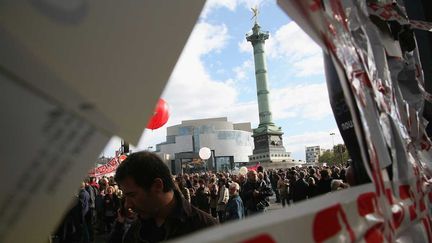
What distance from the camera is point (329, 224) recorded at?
72 cm

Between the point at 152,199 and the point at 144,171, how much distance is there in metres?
0.12

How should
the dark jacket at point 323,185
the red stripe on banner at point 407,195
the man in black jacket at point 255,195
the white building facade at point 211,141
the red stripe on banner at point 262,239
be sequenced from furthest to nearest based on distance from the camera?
the white building facade at point 211,141
the man in black jacket at point 255,195
the dark jacket at point 323,185
the red stripe on banner at point 407,195
the red stripe on banner at point 262,239

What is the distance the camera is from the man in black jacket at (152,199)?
1.58m

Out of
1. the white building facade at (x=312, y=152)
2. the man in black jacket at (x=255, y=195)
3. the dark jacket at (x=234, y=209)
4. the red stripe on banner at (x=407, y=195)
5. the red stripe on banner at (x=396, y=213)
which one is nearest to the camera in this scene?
the red stripe on banner at (x=396, y=213)

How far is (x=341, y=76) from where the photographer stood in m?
0.85

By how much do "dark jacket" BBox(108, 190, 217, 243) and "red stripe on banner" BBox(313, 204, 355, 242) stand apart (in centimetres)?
84

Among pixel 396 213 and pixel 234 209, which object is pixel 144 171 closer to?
pixel 396 213

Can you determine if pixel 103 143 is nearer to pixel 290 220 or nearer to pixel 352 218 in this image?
pixel 290 220

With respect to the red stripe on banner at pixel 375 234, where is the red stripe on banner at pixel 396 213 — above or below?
above

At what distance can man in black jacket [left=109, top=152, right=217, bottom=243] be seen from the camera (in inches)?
62.0

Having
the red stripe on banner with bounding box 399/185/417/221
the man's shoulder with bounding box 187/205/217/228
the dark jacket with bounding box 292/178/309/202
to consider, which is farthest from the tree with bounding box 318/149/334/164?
the red stripe on banner with bounding box 399/185/417/221

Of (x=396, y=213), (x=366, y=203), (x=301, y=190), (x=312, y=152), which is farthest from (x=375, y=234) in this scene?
(x=312, y=152)

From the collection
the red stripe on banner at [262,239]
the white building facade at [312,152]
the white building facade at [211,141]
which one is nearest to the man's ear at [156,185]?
the red stripe on banner at [262,239]

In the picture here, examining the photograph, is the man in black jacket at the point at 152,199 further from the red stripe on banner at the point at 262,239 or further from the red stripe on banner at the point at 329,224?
the red stripe on banner at the point at 262,239
